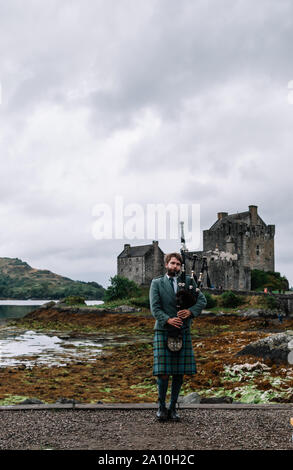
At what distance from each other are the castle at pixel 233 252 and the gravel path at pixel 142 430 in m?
56.0

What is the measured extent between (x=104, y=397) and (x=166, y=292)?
4.75 m

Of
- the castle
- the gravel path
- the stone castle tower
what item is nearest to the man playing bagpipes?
the gravel path

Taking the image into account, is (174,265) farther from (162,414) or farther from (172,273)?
(162,414)

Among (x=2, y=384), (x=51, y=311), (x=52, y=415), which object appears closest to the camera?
(x=52, y=415)

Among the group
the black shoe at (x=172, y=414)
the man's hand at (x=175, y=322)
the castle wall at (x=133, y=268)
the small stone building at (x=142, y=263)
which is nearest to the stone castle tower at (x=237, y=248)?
the small stone building at (x=142, y=263)

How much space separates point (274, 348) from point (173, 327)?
657 centimetres

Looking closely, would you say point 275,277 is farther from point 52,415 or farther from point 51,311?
point 52,415

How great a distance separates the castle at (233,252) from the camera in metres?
64.2

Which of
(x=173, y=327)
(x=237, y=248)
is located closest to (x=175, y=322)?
(x=173, y=327)

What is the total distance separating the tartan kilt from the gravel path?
28.2 inches

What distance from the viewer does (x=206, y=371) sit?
1239cm

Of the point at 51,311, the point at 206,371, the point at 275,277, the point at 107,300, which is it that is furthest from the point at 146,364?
the point at 275,277

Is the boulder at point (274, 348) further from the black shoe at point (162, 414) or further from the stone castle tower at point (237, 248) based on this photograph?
the stone castle tower at point (237, 248)

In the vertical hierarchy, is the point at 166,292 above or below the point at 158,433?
above
